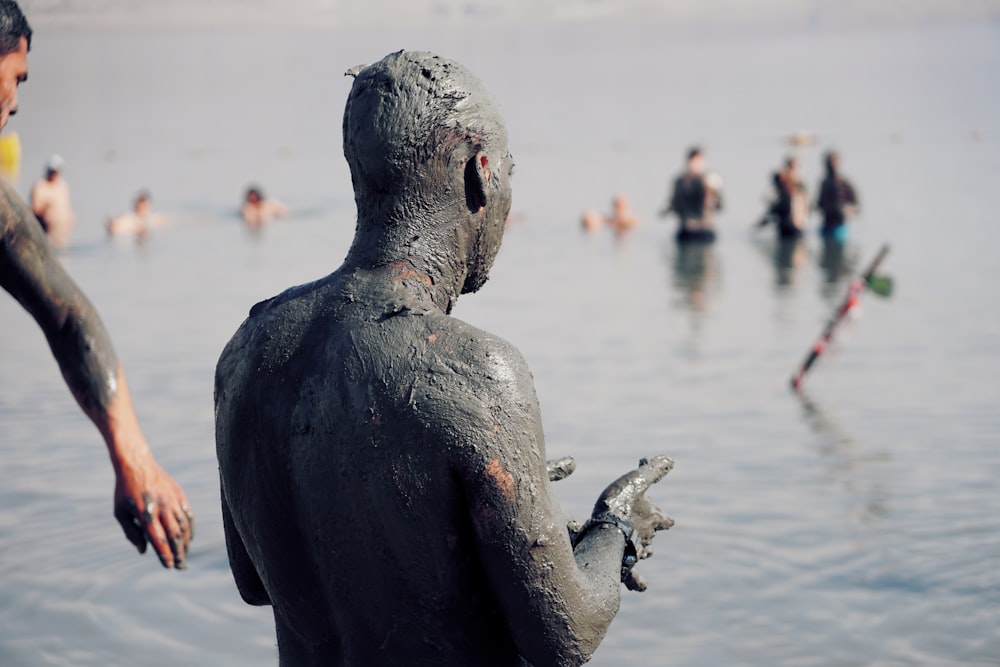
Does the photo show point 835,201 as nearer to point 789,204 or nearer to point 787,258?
point 789,204

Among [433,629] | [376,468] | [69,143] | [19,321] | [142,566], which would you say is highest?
[376,468]

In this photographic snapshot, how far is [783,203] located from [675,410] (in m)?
12.2

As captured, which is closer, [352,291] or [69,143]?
[352,291]

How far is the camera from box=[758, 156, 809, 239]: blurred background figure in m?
22.1

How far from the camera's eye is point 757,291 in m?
17.0

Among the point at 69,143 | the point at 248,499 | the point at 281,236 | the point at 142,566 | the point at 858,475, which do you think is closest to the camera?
the point at 248,499

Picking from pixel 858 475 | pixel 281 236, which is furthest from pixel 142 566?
pixel 281 236

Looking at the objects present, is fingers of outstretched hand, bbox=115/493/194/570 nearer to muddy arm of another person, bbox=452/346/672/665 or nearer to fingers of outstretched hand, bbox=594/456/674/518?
fingers of outstretched hand, bbox=594/456/674/518

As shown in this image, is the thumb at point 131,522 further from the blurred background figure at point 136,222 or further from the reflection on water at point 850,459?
the blurred background figure at point 136,222

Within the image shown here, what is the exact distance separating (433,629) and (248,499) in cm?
44

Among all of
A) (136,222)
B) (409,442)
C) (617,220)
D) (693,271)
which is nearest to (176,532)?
(409,442)

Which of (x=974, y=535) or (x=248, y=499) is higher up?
(x=248, y=499)

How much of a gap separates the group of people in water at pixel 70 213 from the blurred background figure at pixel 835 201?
8.40 meters

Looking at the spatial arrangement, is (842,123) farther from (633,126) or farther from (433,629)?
(433,629)
